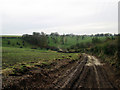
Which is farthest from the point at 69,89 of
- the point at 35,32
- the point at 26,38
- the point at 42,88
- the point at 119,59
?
the point at 35,32

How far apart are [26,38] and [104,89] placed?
132m

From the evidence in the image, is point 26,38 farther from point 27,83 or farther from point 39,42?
point 27,83

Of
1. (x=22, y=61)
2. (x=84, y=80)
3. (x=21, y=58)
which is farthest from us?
(x=21, y=58)

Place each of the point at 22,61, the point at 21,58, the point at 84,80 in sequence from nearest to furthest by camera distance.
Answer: the point at 84,80 < the point at 22,61 < the point at 21,58

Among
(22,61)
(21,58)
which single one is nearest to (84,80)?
(22,61)

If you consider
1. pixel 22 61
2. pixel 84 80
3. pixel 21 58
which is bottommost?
pixel 21 58

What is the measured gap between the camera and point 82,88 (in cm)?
1078

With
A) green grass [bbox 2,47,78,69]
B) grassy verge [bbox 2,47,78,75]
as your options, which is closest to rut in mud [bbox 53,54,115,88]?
grassy verge [bbox 2,47,78,75]

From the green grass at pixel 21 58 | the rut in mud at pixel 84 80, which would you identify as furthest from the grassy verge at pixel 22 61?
the rut in mud at pixel 84 80

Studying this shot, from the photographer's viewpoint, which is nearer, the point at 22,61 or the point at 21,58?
the point at 22,61

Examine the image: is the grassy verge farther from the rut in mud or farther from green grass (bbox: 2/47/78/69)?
the rut in mud

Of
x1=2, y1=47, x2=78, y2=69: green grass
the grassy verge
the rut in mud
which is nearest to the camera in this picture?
the rut in mud

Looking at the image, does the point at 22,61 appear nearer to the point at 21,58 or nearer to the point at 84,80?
the point at 21,58

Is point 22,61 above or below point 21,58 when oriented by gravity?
above
